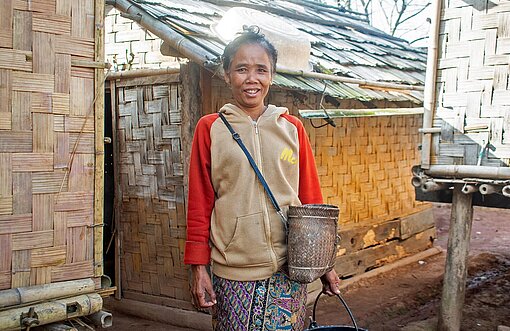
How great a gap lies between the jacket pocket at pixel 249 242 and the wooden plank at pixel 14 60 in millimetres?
1209

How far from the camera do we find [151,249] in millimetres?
5805

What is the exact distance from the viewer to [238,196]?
7.55 ft

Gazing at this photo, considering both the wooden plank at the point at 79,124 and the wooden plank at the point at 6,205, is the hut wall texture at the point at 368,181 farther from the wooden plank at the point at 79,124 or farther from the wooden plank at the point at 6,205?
the wooden plank at the point at 6,205

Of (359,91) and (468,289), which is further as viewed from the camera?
(468,289)

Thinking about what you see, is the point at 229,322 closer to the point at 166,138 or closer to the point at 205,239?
the point at 205,239

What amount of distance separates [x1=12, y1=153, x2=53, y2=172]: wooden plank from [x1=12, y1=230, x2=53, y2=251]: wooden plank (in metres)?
0.30

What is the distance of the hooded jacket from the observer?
7.54 ft

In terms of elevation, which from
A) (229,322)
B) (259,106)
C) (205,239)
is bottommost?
(229,322)

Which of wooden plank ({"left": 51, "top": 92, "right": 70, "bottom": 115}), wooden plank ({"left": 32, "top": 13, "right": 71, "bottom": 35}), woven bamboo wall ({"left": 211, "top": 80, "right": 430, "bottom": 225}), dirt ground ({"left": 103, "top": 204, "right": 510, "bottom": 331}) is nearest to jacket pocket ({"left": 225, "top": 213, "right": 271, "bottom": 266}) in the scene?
wooden plank ({"left": 51, "top": 92, "right": 70, "bottom": 115})

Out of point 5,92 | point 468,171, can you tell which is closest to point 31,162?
point 5,92

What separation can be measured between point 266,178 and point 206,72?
3.04 metres

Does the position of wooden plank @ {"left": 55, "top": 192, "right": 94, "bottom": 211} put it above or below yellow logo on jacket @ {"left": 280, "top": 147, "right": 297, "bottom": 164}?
below

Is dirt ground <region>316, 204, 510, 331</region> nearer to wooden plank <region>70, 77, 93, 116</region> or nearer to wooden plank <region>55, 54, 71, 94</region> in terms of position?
wooden plank <region>70, 77, 93, 116</region>

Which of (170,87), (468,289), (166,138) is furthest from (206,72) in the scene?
(468,289)
